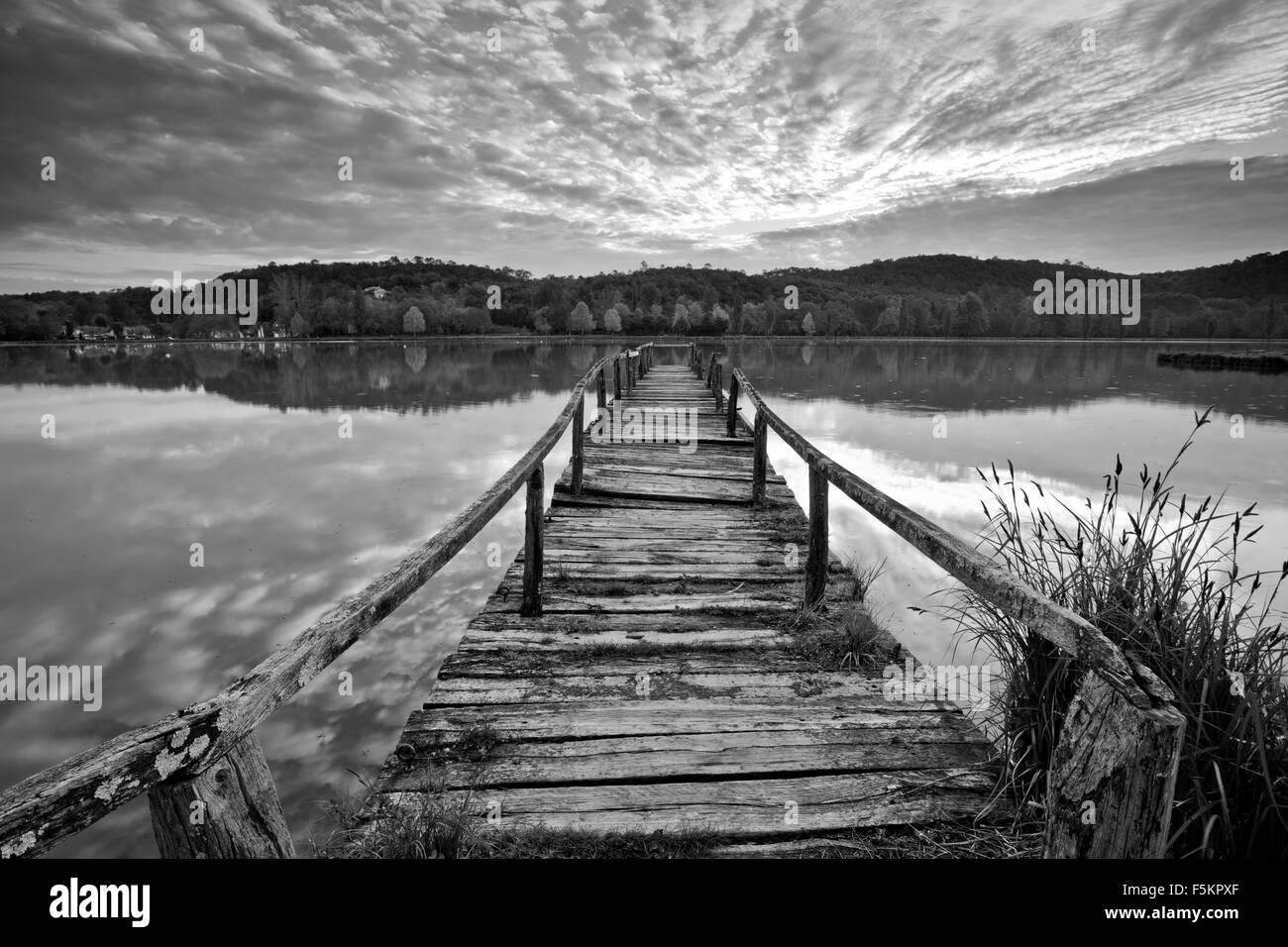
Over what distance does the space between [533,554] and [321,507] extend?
7.47m

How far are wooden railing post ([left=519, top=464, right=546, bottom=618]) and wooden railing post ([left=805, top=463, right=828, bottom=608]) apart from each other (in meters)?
1.79

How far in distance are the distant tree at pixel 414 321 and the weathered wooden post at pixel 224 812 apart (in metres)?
109

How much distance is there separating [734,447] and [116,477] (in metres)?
11.6

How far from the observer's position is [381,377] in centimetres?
3450

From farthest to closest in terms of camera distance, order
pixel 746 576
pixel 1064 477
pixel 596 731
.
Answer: pixel 1064 477 → pixel 746 576 → pixel 596 731

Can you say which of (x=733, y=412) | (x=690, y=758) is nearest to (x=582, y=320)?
(x=733, y=412)

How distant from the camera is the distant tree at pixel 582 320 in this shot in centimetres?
11400

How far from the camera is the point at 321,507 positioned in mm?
10695

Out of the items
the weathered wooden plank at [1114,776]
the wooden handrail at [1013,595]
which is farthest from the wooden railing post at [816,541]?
the weathered wooden plank at [1114,776]

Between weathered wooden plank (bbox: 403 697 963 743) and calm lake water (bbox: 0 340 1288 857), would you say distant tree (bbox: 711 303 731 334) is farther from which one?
weathered wooden plank (bbox: 403 697 963 743)

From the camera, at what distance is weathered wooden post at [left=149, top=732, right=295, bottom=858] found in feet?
4.25

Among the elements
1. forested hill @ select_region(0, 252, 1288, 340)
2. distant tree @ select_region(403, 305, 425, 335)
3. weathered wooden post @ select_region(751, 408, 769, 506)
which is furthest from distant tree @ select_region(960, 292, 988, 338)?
weathered wooden post @ select_region(751, 408, 769, 506)
